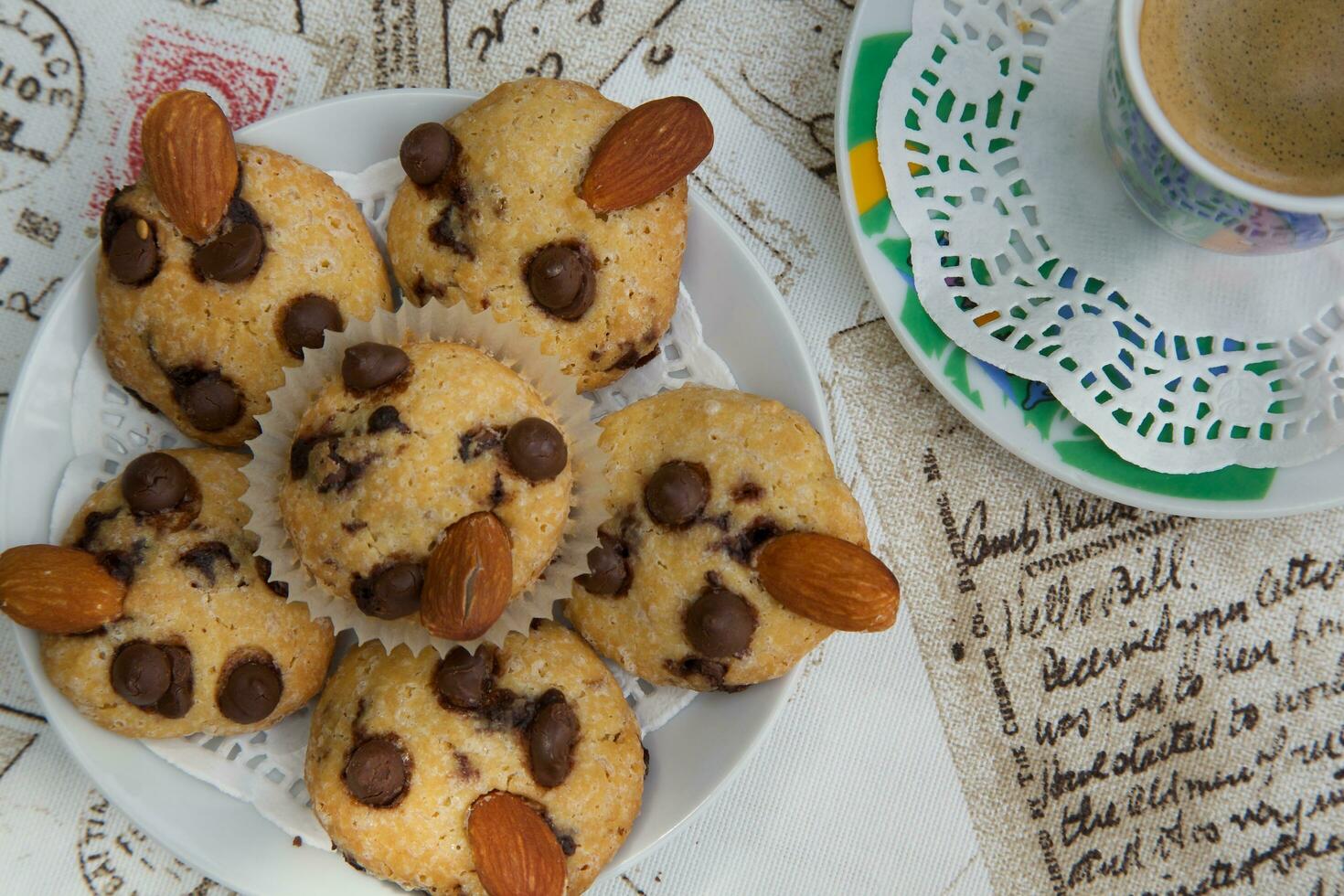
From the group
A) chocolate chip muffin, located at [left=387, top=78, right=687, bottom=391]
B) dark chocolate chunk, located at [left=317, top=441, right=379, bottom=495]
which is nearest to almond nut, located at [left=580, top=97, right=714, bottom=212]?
chocolate chip muffin, located at [left=387, top=78, right=687, bottom=391]

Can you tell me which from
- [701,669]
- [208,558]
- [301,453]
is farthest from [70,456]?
[701,669]

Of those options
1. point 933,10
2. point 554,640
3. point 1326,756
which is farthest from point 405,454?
point 1326,756

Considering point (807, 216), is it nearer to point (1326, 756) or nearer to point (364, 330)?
point (364, 330)

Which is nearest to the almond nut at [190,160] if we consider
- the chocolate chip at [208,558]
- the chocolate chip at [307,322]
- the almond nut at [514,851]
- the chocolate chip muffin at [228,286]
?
the chocolate chip muffin at [228,286]

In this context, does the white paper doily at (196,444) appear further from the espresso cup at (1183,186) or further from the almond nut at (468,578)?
the espresso cup at (1183,186)

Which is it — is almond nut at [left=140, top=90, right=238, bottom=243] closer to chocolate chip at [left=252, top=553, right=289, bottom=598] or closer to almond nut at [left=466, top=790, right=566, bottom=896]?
chocolate chip at [left=252, top=553, right=289, bottom=598]
